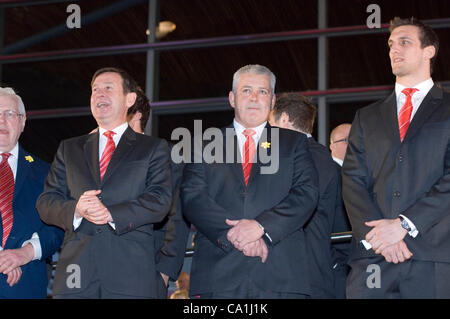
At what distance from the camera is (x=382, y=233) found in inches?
148

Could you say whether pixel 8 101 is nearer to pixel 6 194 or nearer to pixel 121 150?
pixel 6 194

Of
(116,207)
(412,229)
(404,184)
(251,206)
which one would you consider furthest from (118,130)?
(412,229)

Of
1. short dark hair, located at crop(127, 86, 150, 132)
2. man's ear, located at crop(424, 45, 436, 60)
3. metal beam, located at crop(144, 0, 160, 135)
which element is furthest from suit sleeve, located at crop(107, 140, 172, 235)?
metal beam, located at crop(144, 0, 160, 135)

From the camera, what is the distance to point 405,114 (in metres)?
4.16

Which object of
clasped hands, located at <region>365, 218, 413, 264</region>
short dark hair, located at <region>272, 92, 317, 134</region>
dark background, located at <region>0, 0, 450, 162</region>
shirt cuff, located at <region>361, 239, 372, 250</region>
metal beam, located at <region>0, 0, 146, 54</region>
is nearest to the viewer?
clasped hands, located at <region>365, 218, 413, 264</region>

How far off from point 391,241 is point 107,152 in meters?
1.76

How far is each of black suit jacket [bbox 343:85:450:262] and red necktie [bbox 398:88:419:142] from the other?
3cm

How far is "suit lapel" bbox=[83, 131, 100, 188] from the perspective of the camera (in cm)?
426

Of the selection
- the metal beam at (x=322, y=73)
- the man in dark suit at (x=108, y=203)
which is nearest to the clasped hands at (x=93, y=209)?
the man in dark suit at (x=108, y=203)

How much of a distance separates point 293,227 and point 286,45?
5630 mm

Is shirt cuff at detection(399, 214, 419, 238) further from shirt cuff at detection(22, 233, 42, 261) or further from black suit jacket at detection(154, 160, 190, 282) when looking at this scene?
shirt cuff at detection(22, 233, 42, 261)
